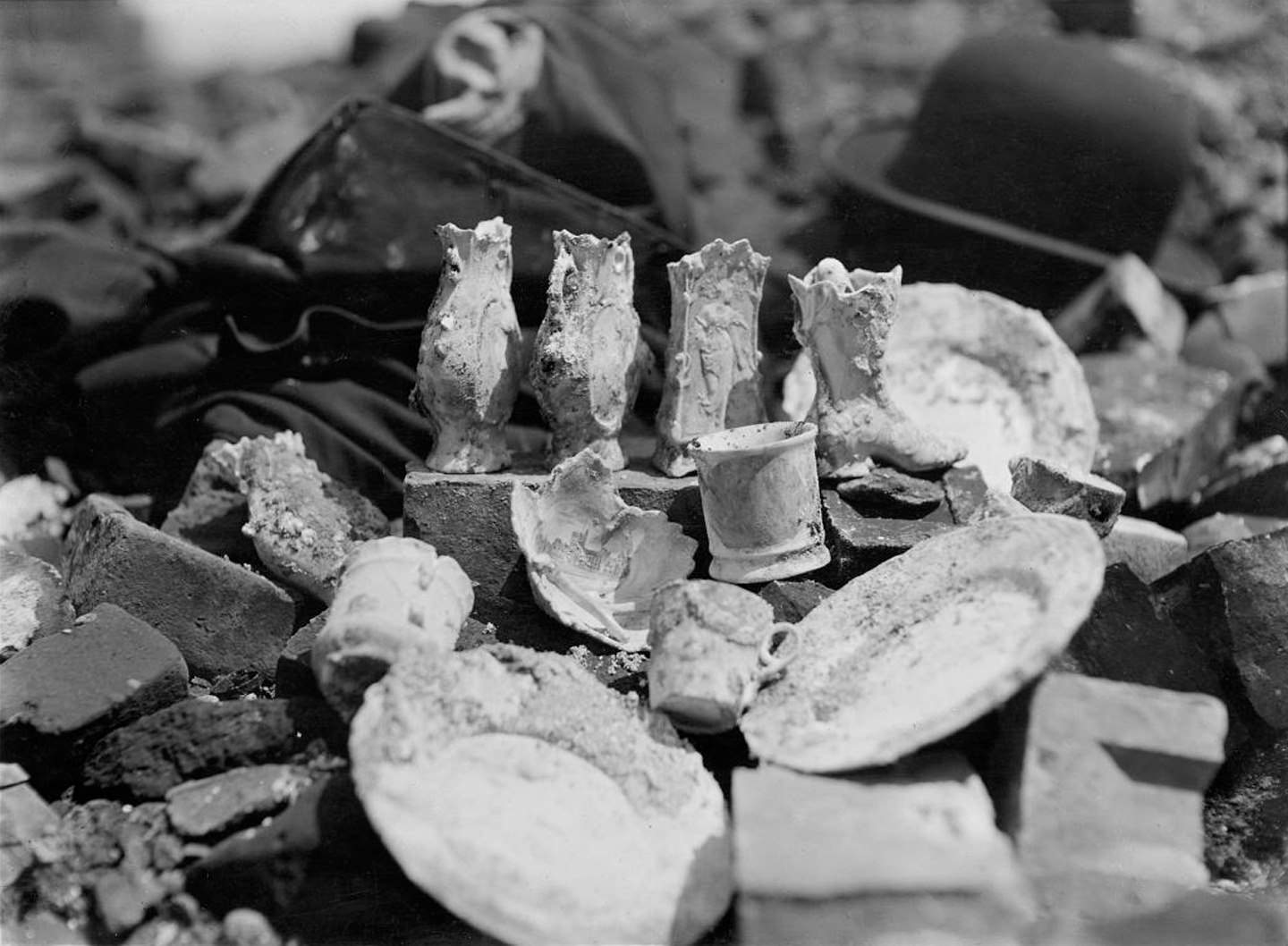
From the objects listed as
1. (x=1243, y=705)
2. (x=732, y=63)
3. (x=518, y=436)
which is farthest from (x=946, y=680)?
(x=732, y=63)

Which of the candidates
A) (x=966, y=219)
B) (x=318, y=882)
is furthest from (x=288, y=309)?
(x=966, y=219)

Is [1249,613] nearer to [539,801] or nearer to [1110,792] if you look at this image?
[1110,792]

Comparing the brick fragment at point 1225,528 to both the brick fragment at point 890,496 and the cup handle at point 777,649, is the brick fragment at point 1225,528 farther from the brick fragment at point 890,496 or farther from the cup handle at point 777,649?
the cup handle at point 777,649

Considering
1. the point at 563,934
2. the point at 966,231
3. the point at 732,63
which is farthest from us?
the point at 732,63

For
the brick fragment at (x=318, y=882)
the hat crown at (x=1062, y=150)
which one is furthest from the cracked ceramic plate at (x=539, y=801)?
the hat crown at (x=1062, y=150)

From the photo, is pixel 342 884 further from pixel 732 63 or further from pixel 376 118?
pixel 732 63

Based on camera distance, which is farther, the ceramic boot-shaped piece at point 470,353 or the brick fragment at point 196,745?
the ceramic boot-shaped piece at point 470,353

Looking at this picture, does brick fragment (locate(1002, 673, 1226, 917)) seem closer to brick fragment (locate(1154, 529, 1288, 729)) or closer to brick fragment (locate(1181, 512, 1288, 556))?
brick fragment (locate(1154, 529, 1288, 729))
